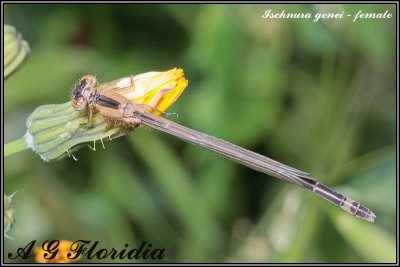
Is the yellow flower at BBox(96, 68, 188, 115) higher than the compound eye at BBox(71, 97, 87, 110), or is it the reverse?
the yellow flower at BBox(96, 68, 188, 115)

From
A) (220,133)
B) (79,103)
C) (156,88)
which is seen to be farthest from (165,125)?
(220,133)

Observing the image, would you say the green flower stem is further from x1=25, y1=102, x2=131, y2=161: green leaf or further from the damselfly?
the damselfly

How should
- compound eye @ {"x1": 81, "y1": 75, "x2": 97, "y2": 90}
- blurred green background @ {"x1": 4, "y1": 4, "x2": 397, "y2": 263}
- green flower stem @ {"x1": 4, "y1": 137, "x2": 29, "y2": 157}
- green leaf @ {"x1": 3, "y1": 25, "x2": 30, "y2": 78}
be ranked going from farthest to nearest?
blurred green background @ {"x1": 4, "y1": 4, "x2": 397, "y2": 263}, compound eye @ {"x1": 81, "y1": 75, "x2": 97, "y2": 90}, green leaf @ {"x1": 3, "y1": 25, "x2": 30, "y2": 78}, green flower stem @ {"x1": 4, "y1": 137, "x2": 29, "y2": 157}

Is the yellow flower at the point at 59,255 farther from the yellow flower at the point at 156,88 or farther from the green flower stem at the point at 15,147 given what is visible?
the yellow flower at the point at 156,88

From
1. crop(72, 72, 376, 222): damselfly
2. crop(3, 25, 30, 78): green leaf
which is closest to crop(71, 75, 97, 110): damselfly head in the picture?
crop(72, 72, 376, 222): damselfly

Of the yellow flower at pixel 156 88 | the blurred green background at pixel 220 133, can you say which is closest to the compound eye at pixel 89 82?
the yellow flower at pixel 156 88

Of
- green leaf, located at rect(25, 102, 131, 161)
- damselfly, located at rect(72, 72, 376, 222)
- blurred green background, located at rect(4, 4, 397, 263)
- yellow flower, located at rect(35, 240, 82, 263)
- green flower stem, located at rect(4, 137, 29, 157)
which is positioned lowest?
yellow flower, located at rect(35, 240, 82, 263)

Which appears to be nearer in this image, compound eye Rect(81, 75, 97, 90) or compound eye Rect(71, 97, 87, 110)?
compound eye Rect(71, 97, 87, 110)

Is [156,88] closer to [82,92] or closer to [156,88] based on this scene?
[156,88]
